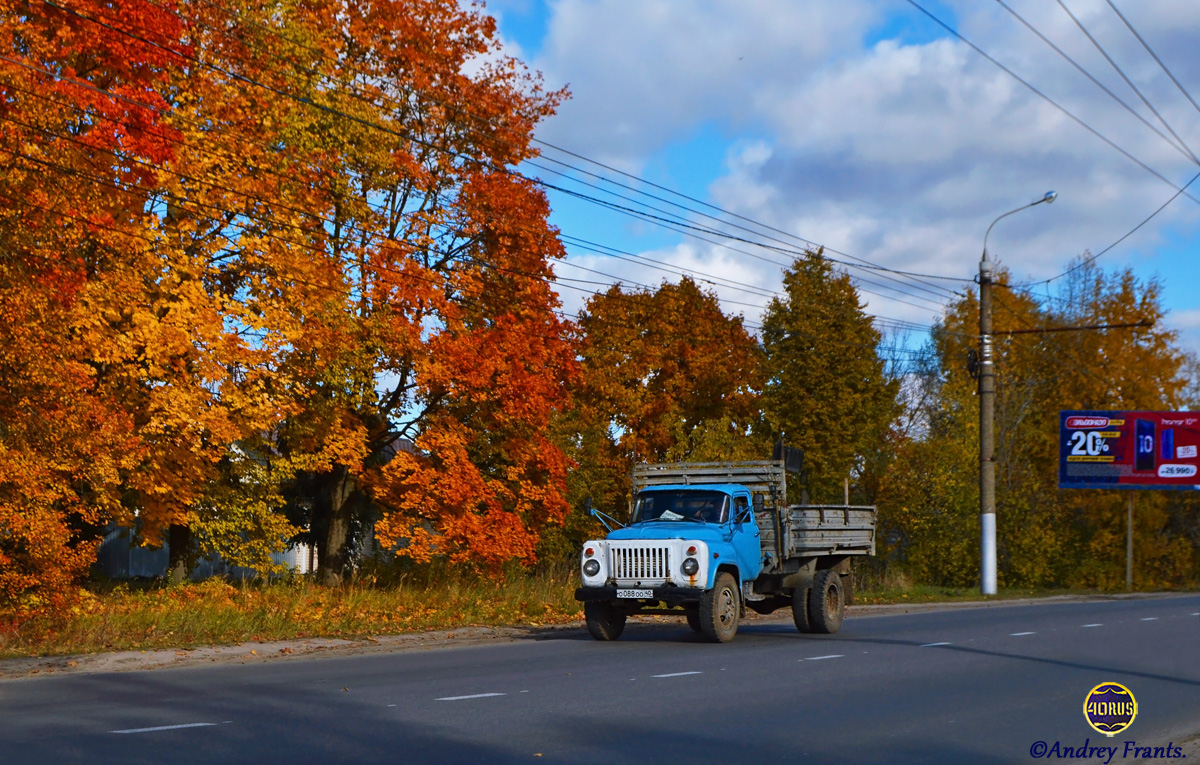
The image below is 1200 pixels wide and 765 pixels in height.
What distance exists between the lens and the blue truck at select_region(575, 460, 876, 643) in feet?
55.3

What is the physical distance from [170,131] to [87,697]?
13085 mm

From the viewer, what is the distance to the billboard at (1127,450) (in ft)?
141

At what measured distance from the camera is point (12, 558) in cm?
1667

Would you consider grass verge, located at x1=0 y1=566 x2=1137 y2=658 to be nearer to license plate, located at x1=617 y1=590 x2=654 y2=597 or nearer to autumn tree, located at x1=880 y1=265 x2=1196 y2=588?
license plate, located at x1=617 y1=590 x2=654 y2=597

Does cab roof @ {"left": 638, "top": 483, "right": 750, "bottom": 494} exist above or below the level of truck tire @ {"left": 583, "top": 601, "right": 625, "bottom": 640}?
above

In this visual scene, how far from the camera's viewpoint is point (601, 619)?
17.9m

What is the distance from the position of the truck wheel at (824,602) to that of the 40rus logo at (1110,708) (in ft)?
22.5

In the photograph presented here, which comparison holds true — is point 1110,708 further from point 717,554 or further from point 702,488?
point 702,488

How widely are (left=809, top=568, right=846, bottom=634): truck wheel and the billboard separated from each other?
27.4 m

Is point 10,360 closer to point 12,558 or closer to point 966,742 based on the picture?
point 12,558

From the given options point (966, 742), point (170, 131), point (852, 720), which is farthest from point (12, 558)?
point (966, 742)

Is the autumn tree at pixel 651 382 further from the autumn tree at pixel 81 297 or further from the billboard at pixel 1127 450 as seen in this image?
the autumn tree at pixel 81 297

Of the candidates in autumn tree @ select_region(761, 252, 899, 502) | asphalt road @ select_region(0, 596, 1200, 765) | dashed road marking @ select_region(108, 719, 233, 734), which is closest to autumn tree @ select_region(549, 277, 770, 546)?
autumn tree @ select_region(761, 252, 899, 502)

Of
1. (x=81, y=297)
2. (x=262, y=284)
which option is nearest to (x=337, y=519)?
(x=262, y=284)
